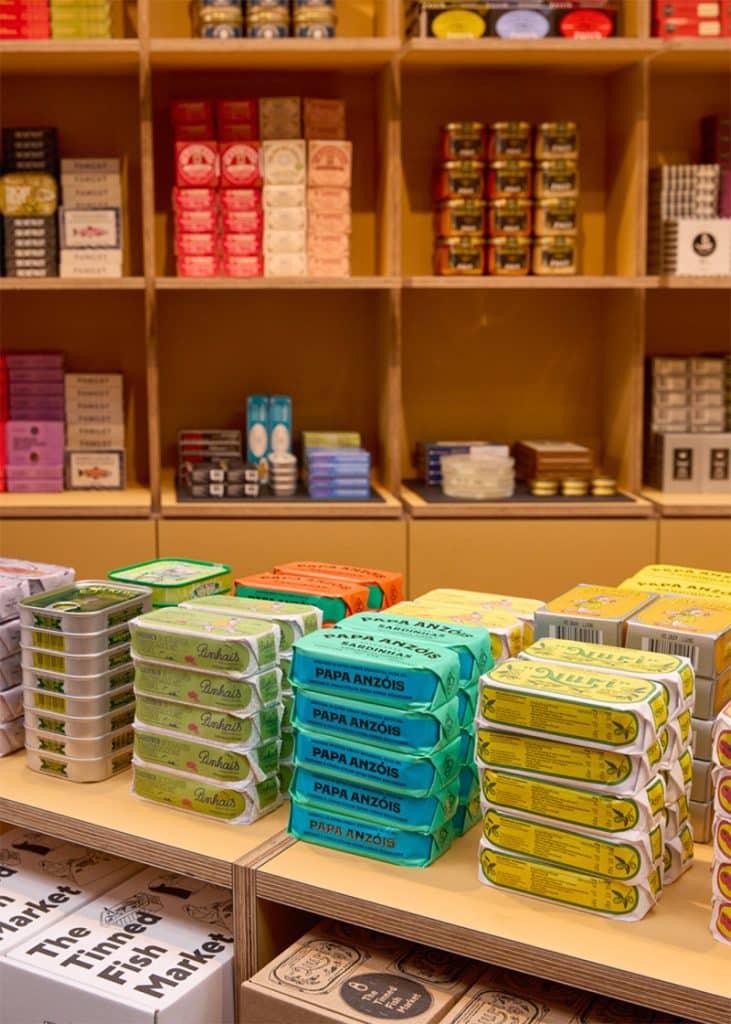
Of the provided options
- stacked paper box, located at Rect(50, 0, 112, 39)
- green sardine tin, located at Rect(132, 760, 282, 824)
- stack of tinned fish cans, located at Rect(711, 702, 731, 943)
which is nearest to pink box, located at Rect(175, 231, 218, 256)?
stacked paper box, located at Rect(50, 0, 112, 39)

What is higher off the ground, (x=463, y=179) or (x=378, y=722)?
(x=463, y=179)

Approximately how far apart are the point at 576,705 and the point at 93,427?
2.74 m

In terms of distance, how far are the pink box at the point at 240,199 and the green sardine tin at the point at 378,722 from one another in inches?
92.7

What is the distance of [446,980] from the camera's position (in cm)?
153

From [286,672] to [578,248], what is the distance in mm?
2759

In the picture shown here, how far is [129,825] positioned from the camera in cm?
170

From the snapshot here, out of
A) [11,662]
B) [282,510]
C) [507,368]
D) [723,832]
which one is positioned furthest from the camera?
[507,368]

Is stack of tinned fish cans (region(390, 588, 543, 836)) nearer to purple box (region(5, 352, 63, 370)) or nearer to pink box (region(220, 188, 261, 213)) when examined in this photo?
pink box (region(220, 188, 261, 213))

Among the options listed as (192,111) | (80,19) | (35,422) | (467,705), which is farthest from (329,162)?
(467,705)

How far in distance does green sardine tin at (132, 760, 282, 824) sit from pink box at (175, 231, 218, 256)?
2231mm

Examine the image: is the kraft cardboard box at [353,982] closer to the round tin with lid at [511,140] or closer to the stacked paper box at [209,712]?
the stacked paper box at [209,712]

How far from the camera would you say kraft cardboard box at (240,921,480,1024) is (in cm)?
143

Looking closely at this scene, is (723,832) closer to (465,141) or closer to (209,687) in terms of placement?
(209,687)

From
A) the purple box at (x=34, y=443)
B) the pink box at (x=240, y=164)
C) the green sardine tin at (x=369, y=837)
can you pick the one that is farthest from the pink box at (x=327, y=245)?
the green sardine tin at (x=369, y=837)
